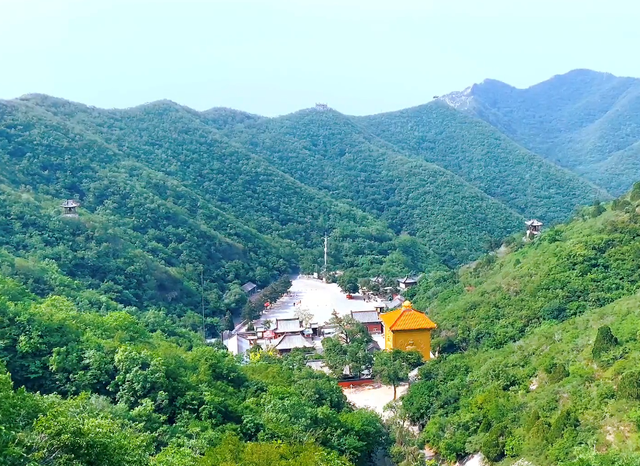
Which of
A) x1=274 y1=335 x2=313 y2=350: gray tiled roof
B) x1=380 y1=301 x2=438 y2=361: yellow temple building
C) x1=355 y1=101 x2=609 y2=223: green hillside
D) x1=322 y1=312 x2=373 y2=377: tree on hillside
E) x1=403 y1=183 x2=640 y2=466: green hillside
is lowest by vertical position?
x1=274 y1=335 x2=313 y2=350: gray tiled roof

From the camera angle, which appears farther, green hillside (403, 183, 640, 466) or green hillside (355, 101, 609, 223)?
green hillside (355, 101, 609, 223)

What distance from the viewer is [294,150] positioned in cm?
7144

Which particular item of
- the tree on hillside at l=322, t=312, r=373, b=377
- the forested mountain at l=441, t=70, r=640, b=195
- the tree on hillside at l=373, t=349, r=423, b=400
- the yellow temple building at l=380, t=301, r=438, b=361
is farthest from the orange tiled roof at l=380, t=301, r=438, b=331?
the forested mountain at l=441, t=70, r=640, b=195

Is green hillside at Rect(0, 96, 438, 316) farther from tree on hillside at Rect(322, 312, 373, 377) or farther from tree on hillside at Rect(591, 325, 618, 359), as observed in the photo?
tree on hillside at Rect(591, 325, 618, 359)

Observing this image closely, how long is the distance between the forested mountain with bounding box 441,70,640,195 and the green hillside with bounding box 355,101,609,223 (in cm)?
1535

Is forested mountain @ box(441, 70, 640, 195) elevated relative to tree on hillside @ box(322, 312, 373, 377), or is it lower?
elevated

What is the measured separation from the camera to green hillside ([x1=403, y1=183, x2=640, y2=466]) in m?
13.5

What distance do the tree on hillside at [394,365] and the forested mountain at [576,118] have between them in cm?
6717

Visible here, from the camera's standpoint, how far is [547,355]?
18094 mm

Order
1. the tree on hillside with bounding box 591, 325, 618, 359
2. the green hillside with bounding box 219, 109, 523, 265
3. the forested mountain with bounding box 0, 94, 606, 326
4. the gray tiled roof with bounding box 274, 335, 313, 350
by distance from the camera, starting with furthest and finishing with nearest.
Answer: the green hillside with bounding box 219, 109, 523, 265 → the forested mountain with bounding box 0, 94, 606, 326 → the gray tiled roof with bounding box 274, 335, 313, 350 → the tree on hillside with bounding box 591, 325, 618, 359

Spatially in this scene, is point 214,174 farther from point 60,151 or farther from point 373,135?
point 373,135

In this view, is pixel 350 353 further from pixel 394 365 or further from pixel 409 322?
pixel 409 322

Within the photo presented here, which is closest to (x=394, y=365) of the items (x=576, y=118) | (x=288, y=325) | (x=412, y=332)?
(x=412, y=332)

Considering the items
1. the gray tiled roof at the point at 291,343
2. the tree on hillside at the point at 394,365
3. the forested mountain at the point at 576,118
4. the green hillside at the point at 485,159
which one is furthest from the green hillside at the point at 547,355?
the forested mountain at the point at 576,118
